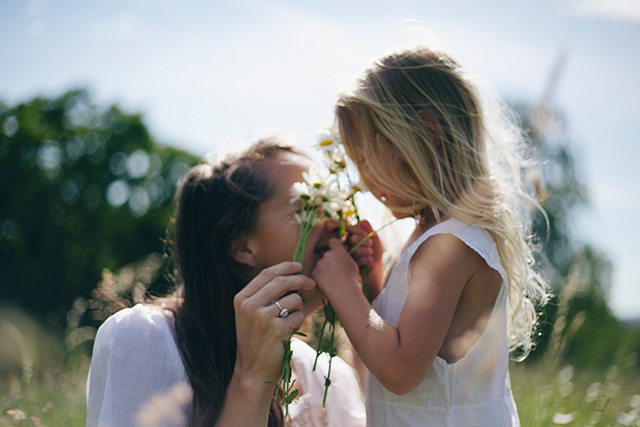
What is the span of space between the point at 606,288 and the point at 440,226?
12618 millimetres

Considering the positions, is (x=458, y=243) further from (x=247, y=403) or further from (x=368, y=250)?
(x=247, y=403)

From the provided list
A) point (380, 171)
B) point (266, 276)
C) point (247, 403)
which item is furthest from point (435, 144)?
point (247, 403)

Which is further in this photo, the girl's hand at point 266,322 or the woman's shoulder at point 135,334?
the woman's shoulder at point 135,334

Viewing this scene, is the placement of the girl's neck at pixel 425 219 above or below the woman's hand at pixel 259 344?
above

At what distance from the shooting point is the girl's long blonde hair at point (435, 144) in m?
2.12

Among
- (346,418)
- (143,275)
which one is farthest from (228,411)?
(143,275)

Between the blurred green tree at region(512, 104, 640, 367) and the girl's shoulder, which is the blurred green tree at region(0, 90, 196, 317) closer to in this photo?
the blurred green tree at region(512, 104, 640, 367)

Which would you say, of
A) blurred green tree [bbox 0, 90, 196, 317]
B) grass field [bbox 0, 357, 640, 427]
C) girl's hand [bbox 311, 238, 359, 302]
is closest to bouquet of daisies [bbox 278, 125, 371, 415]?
girl's hand [bbox 311, 238, 359, 302]

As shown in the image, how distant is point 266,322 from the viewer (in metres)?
1.77

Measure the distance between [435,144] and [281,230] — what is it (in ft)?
2.91

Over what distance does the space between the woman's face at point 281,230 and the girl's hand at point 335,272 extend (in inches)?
6.8

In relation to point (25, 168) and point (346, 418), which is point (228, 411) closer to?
point (346, 418)

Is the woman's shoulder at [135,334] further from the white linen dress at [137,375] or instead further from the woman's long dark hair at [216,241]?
the woman's long dark hair at [216,241]

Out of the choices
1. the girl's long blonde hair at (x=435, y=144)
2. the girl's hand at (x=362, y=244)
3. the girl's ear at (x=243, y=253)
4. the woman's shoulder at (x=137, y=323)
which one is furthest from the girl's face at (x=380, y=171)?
the woman's shoulder at (x=137, y=323)
